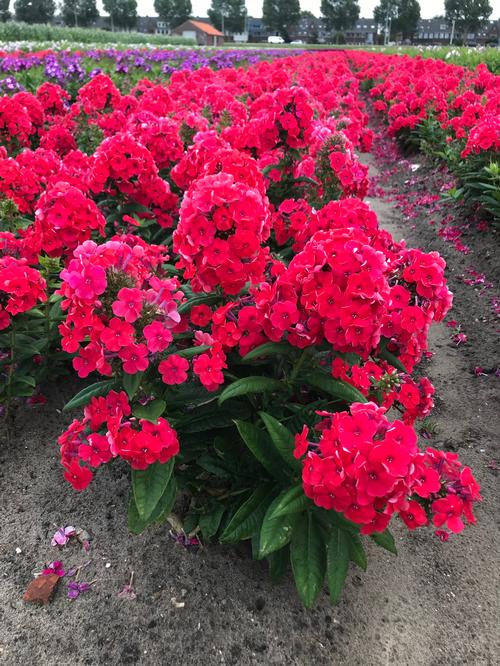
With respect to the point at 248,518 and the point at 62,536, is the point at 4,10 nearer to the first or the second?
the point at 62,536

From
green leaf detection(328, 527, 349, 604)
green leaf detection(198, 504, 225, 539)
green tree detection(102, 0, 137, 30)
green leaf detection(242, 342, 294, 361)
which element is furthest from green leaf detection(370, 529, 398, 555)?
green tree detection(102, 0, 137, 30)

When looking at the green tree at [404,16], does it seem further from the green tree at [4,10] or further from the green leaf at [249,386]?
the green leaf at [249,386]

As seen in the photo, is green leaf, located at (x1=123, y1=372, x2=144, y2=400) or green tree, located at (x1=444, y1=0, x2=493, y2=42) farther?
green tree, located at (x1=444, y1=0, x2=493, y2=42)

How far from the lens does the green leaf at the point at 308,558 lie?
2.10m

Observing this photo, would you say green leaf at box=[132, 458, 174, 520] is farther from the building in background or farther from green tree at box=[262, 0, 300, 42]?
the building in background

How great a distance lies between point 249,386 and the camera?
2.21m

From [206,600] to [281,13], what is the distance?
340ft

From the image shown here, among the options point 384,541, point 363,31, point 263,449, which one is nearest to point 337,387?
point 263,449

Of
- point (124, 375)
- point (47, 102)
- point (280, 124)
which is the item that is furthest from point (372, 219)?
point (47, 102)

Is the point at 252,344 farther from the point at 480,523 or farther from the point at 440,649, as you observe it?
the point at 480,523

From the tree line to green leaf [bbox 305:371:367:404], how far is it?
8759 cm

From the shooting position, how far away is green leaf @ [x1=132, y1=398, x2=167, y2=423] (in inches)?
81.3

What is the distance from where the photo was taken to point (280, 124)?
4203mm

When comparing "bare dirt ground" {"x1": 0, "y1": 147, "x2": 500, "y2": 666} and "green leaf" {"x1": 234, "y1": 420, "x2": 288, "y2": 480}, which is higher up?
"green leaf" {"x1": 234, "y1": 420, "x2": 288, "y2": 480}
